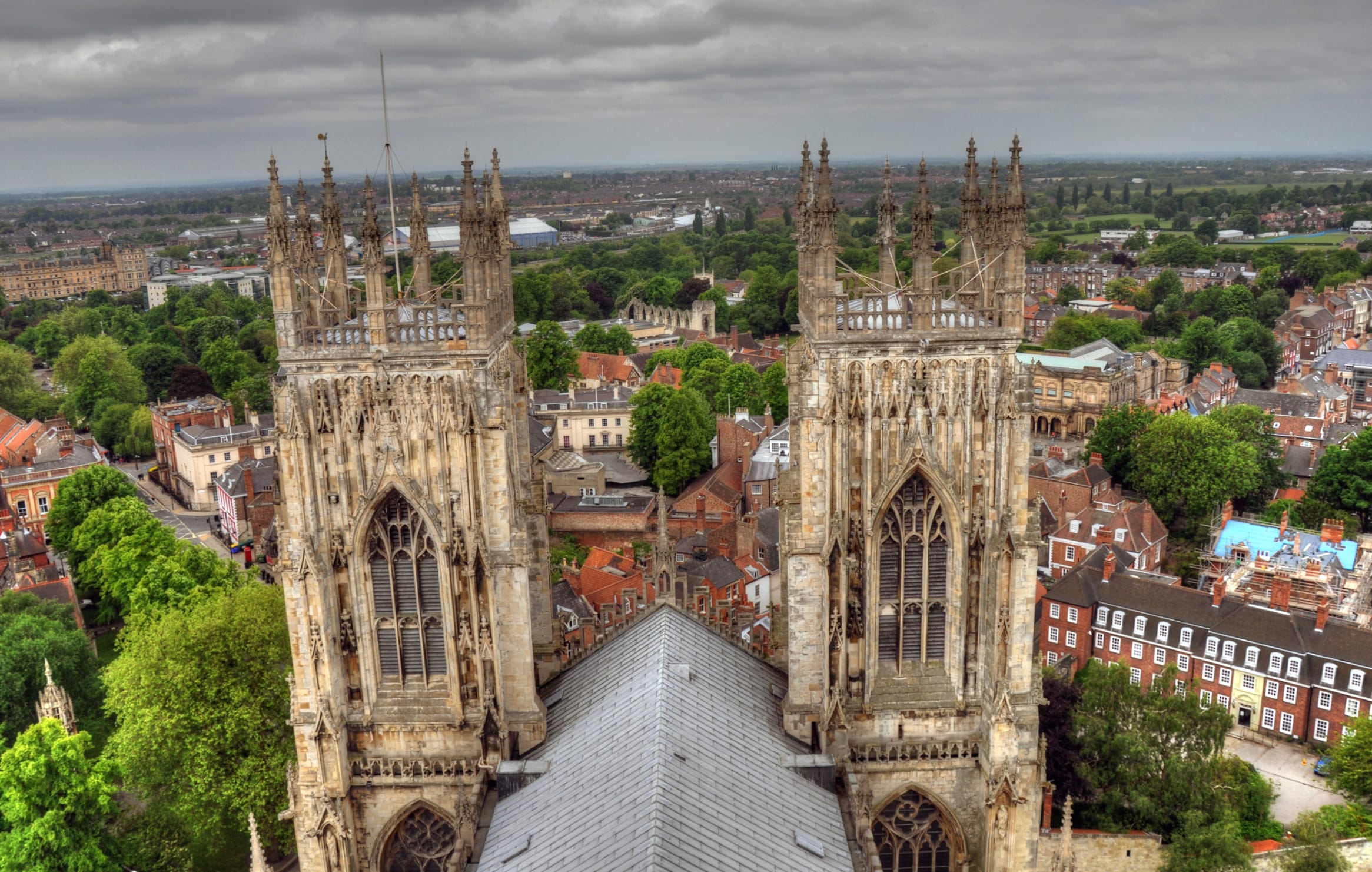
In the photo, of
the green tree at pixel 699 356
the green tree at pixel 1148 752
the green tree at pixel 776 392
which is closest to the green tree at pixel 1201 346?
the green tree at pixel 776 392

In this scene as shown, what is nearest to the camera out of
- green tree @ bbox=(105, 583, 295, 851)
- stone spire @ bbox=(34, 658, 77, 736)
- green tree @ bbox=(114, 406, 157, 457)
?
green tree @ bbox=(105, 583, 295, 851)

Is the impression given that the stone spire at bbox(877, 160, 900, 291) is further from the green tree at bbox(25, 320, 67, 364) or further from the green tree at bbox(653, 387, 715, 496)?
the green tree at bbox(25, 320, 67, 364)

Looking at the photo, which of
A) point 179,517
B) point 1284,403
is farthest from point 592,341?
point 1284,403

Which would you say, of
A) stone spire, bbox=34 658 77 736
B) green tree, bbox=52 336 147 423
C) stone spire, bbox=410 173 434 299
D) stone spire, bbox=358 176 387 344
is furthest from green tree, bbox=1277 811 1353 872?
green tree, bbox=52 336 147 423

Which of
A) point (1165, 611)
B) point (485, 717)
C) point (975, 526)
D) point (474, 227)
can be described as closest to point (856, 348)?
point (975, 526)

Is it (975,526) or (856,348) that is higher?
(856,348)

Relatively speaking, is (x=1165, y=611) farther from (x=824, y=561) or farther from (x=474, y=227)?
(x=474, y=227)
